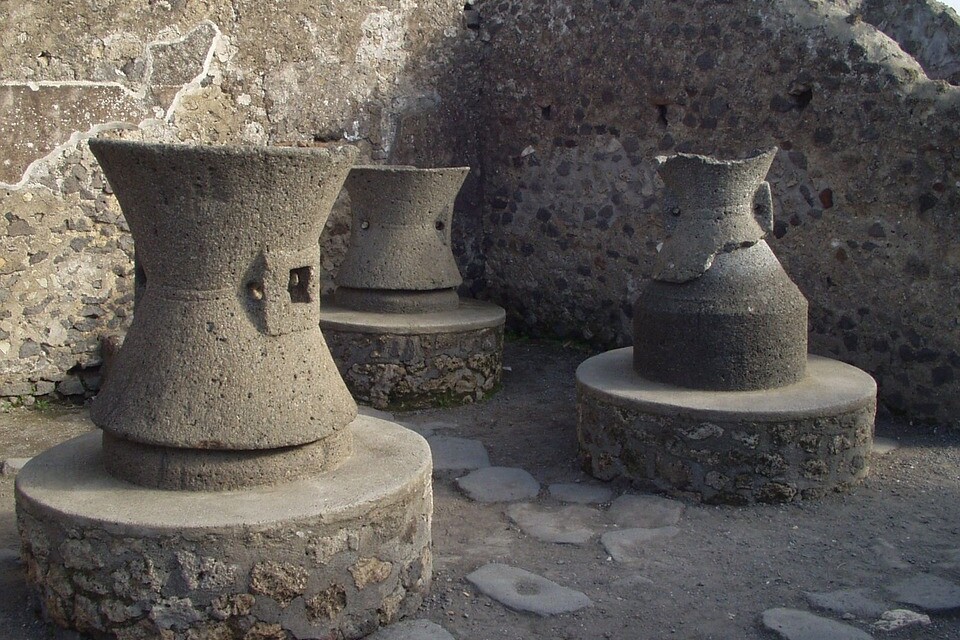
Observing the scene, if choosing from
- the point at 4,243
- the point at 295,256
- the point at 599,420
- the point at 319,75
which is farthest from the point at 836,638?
the point at 319,75

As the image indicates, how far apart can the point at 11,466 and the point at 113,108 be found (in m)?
2.15

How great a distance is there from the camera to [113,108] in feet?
18.7

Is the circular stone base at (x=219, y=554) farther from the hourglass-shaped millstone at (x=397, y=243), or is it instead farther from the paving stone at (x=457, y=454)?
the hourglass-shaped millstone at (x=397, y=243)

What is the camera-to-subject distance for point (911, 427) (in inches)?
214

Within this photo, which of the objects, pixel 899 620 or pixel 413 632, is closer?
pixel 413 632

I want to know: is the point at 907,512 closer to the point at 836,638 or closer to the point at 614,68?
the point at 836,638

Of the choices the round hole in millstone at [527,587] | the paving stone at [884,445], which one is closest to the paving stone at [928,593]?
the round hole in millstone at [527,587]

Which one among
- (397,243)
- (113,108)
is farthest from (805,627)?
(113,108)

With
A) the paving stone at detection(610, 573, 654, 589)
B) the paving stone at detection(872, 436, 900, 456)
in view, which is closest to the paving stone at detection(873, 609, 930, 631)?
the paving stone at detection(610, 573, 654, 589)

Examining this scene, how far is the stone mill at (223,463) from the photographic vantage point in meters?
2.81

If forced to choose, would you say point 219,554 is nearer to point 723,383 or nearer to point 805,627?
point 805,627

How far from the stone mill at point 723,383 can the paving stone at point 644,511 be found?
107 mm

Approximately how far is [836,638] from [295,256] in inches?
81.7

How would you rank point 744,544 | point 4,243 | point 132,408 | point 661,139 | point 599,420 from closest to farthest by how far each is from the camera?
point 132,408 → point 744,544 → point 599,420 → point 4,243 → point 661,139
